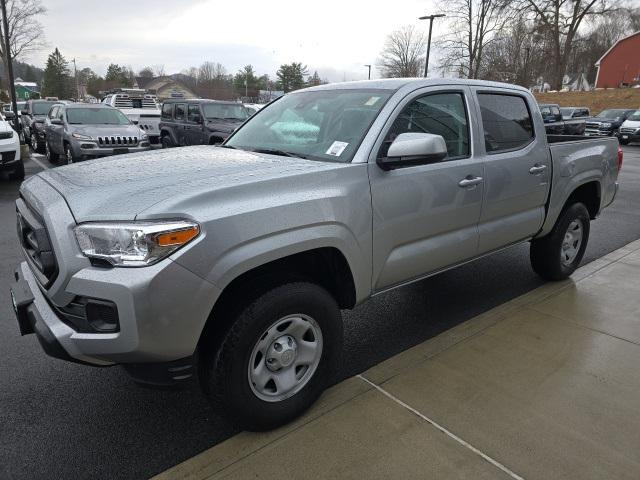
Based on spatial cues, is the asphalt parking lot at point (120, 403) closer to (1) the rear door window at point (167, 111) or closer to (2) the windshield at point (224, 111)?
(2) the windshield at point (224, 111)

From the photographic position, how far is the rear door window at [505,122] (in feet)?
11.8

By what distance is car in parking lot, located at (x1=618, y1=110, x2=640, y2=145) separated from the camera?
21.6 meters

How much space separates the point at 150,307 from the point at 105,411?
1157mm

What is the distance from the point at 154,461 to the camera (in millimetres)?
2338

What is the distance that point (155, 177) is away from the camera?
94.3 inches

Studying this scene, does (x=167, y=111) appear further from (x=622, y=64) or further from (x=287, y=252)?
(x=622, y=64)

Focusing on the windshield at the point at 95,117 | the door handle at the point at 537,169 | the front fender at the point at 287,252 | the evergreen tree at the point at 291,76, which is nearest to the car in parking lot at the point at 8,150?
the windshield at the point at 95,117

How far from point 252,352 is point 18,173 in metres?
9.56

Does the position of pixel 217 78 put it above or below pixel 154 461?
above

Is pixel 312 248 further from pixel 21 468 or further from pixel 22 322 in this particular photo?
pixel 21 468

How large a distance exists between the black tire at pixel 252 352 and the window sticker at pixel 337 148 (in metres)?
0.81

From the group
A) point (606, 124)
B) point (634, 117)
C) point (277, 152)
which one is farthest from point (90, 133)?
point (634, 117)

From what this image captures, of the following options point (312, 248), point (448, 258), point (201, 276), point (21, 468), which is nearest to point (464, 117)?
point (448, 258)

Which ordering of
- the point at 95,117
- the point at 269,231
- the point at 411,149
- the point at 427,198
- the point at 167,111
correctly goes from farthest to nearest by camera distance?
the point at 167,111
the point at 95,117
the point at 427,198
the point at 411,149
the point at 269,231
